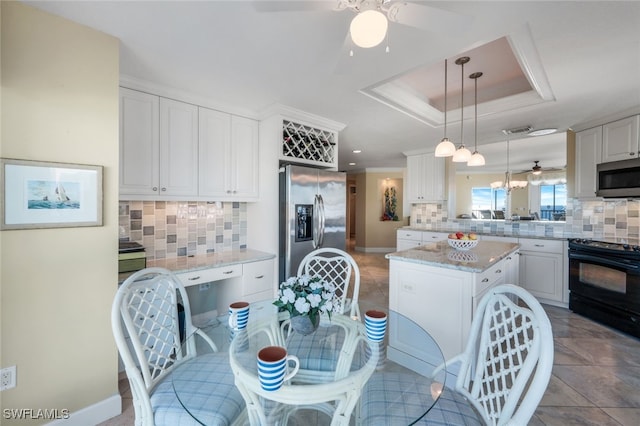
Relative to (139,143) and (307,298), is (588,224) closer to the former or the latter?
(307,298)

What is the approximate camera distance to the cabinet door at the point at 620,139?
291 centimetres

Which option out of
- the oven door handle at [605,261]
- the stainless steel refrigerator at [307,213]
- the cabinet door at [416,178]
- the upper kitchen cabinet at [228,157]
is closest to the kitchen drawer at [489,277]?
the oven door handle at [605,261]

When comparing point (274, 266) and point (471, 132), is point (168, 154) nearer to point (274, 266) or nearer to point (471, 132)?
point (274, 266)

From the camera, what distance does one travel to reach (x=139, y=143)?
2238 mm

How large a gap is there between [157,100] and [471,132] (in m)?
3.85

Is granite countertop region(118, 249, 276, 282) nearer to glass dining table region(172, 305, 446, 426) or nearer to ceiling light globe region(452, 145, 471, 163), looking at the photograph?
glass dining table region(172, 305, 446, 426)

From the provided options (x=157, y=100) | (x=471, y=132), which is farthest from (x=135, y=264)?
(x=471, y=132)

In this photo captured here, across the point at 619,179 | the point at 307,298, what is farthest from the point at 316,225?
the point at 619,179

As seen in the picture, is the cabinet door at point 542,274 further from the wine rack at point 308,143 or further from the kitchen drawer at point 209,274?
the kitchen drawer at point 209,274

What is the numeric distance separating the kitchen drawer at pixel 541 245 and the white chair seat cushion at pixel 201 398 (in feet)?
Answer: 13.6

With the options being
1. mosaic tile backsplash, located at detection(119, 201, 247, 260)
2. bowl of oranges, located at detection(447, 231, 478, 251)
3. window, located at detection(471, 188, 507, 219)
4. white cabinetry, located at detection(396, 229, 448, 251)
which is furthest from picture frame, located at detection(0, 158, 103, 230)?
window, located at detection(471, 188, 507, 219)

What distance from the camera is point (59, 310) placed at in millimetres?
1526

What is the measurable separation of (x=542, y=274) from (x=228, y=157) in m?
4.30

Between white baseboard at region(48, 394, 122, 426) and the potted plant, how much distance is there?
4.54ft
